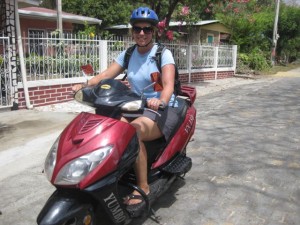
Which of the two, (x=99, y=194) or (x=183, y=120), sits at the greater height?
(x=183, y=120)

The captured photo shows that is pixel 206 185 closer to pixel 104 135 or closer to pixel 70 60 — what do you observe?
pixel 104 135

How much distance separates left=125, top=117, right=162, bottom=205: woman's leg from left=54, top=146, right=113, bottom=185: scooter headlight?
0.49 meters

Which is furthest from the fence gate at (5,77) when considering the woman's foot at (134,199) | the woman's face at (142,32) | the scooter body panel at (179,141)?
the woman's foot at (134,199)

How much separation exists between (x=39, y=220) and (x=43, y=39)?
634cm

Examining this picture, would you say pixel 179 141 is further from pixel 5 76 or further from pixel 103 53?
pixel 103 53

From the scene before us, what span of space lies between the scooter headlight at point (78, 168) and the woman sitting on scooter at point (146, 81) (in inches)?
20.1

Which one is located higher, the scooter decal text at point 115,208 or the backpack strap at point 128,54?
the backpack strap at point 128,54

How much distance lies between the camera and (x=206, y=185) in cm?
404

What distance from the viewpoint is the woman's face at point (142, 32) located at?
3.14 metres

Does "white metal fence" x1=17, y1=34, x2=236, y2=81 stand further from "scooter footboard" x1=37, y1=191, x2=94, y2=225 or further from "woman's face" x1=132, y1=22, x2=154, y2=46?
"scooter footboard" x1=37, y1=191, x2=94, y2=225

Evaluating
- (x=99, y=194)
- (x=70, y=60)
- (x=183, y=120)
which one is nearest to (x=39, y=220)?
(x=99, y=194)

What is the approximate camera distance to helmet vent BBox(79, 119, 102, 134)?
8.63 feet

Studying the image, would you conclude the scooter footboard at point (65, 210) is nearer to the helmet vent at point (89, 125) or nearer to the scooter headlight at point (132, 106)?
the helmet vent at point (89, 125)

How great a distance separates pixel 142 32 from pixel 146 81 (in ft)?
1.42
